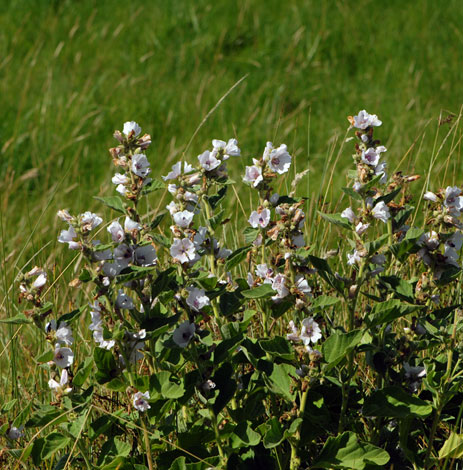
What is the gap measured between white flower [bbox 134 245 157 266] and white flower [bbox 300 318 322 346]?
39 centimetres

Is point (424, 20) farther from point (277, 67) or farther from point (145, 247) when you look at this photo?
point (145, 247)

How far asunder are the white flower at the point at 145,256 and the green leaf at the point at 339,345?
1.50 ft

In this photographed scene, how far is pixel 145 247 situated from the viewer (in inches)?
69.0

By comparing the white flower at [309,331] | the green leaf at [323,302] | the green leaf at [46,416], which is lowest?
the green leaf at [46,416]

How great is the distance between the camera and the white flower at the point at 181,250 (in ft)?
5.40

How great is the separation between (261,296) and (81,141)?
12.4 feet

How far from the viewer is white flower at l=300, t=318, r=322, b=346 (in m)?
1.69

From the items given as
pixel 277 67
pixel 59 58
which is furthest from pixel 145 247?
pixel 59 58

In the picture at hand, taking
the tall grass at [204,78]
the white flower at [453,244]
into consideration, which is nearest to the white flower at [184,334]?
the white flower at [453,244]

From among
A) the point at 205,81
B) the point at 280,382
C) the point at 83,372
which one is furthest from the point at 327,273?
the point at 205,81

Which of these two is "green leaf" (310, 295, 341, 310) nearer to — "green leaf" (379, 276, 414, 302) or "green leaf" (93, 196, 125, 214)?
"green leaf" (379, 276, 414, 302)

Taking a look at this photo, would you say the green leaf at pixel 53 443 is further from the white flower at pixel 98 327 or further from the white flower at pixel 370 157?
the white flower at pixel 370 157

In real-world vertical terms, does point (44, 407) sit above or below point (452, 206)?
below

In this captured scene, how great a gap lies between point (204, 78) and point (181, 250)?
4.26 m
